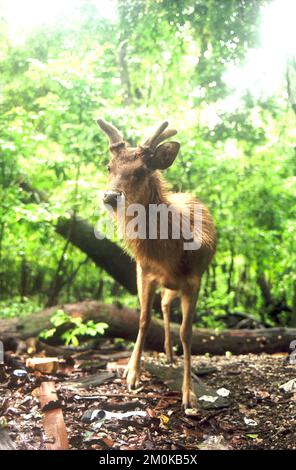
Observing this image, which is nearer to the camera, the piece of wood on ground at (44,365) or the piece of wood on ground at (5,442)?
the piece of wood on ground at (5,442)

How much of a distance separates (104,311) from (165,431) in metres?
2.42

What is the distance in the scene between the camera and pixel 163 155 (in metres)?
3.00

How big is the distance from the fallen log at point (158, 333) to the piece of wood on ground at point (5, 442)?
230 centimetres

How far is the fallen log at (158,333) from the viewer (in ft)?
15.3

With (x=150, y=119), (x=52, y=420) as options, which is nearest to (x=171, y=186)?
(x=52, y=420)

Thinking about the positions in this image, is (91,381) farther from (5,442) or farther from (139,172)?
(139,172)

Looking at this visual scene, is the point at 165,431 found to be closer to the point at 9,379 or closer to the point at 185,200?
the point at 9,379

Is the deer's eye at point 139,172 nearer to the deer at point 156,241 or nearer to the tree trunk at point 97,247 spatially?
the deer at point 156,241

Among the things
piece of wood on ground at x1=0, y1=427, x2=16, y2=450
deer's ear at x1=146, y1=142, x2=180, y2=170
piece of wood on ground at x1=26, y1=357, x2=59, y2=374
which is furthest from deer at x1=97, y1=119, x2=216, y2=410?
piece of wood on ground at x1=0, y1=427, x2=16, y2=450

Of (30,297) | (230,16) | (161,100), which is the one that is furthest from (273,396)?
(30,297)

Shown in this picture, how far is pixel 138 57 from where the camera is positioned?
5473 mm

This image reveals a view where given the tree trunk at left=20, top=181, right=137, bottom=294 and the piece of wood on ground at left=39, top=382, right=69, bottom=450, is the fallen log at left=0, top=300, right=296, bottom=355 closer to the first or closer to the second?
the tree trunk at left=20, top=181, right=137, bottom=294

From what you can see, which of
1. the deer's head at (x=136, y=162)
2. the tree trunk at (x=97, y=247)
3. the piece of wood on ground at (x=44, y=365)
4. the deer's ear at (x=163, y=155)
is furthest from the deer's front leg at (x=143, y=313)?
the tree trunk at (x=97, y=247)

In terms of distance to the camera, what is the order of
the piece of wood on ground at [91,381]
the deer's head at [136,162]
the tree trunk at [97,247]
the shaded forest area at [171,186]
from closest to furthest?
the shaded forest area at [171,186], the deer's head at [136,162], the piece of wood on ground at [91,381], the tree trunk at [97,247]
